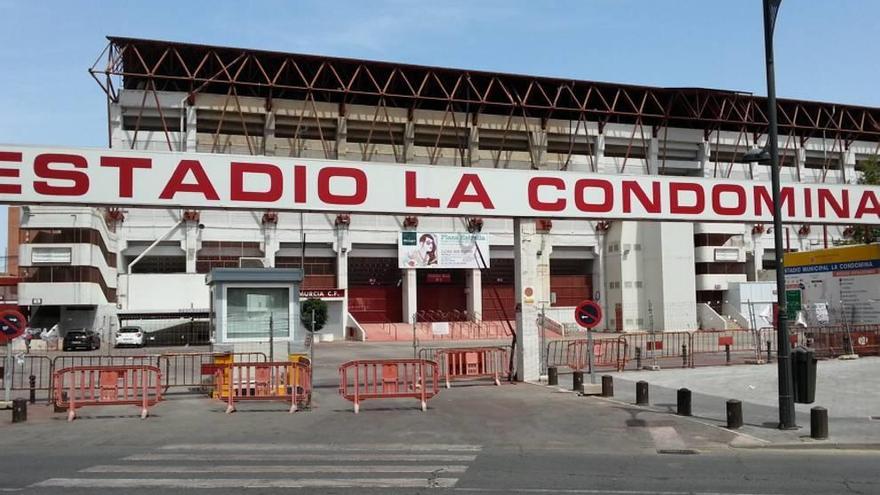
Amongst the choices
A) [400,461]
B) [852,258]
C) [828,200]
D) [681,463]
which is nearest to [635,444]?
[681,463]

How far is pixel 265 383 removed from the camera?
17156 mm

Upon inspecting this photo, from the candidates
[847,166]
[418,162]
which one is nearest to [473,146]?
[418,162]

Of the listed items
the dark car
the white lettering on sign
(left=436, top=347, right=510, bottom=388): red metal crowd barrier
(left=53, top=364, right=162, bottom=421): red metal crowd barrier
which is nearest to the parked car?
the dark car

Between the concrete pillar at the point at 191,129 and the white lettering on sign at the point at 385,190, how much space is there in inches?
1684

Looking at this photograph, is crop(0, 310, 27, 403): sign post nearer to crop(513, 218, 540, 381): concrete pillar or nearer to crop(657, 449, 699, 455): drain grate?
crop(513, 218, 540, 381): concrete pillar

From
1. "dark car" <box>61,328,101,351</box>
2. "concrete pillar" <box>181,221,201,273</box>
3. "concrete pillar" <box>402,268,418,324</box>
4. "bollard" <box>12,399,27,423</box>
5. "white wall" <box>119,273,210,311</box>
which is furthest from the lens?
"concrete pillar" <box>402,268,418,324</box>

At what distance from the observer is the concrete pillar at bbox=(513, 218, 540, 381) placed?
20.5 m

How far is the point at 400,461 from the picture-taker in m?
10.5

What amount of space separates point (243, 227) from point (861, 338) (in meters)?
43.2

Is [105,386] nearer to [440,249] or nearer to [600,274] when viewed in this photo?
[440,249]

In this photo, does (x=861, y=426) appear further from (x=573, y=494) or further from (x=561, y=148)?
(x=561, y=148)

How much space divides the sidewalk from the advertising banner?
3756 cm

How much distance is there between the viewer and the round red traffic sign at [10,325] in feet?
54.0

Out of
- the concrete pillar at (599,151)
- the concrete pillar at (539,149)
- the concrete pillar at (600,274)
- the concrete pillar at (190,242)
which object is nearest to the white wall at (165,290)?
the concrete pillar at (190,242)
